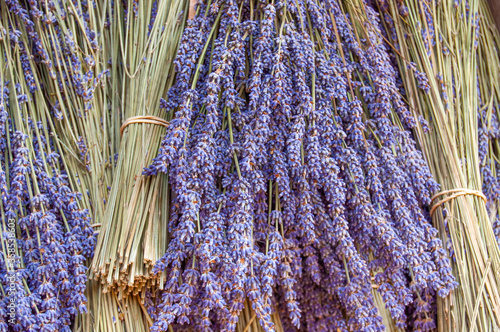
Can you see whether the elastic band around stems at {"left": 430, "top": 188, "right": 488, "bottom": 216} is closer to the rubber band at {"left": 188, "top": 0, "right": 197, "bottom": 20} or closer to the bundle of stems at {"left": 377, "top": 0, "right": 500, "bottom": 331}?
the bundle of stems at {"left": 377, "top": 0, "right": 500, "bottom": 331}

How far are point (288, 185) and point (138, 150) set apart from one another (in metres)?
0.41

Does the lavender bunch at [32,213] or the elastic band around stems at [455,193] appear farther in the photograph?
the elastic band around stems at [455,193]

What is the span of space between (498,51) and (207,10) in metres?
1.11

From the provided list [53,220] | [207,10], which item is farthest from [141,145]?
[207,10]

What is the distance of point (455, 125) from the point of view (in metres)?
1.35

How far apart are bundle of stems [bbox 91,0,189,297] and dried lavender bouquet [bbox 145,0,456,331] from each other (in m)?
0.05

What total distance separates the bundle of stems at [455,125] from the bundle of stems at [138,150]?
0.72 m

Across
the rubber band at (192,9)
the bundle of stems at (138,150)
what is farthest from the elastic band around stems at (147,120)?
the rubber band at (192,9)

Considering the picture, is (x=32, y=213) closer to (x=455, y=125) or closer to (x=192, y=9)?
(x=192, y=9)

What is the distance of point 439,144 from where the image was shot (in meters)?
1.32

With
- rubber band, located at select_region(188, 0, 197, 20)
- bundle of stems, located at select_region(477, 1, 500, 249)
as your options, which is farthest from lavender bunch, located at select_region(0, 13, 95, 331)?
bundle of stems, located at select_region(477, 1, 500, 249)

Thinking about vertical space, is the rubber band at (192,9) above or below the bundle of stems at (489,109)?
above

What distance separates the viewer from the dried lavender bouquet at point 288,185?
1050mm

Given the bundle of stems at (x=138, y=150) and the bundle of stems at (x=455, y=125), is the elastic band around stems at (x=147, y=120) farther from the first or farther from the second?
the bundle of stems at (x=455, y=125)
